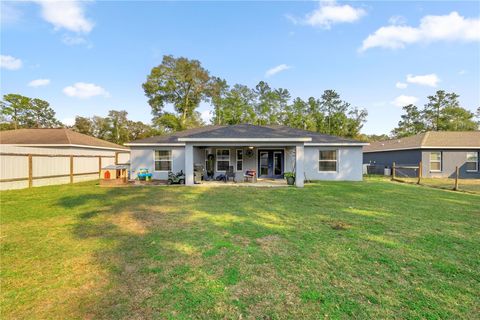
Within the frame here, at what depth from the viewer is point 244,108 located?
3650 centimetres

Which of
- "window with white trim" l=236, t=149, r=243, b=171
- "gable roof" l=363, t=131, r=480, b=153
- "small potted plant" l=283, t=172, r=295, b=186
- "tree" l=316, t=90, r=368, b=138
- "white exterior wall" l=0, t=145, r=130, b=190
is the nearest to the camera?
"white exterior wall" l=0, t=145, r=130, b=190

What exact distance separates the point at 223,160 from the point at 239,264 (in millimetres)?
12483

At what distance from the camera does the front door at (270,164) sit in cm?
1594

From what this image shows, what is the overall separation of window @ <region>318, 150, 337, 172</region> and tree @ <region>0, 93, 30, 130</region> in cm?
5167

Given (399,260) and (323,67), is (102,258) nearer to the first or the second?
(399,260)

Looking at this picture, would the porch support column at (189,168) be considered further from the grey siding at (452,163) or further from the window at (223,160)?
the grey siding at (452,163)

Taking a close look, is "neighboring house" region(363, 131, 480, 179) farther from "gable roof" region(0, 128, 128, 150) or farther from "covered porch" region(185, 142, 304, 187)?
"gable roof" region(0, 128, 128, 150)

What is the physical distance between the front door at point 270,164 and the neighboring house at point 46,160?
40.7 feet

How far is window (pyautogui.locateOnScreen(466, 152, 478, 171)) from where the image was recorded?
18703mm

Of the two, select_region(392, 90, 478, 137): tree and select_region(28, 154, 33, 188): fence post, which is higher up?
select_region(392, 90, 478, 137): tree

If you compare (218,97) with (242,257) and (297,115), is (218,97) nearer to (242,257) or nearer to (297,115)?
(297,115)

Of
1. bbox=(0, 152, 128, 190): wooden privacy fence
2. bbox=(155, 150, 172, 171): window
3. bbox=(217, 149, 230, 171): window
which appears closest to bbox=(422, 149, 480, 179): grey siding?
bbox=(217, 149, 230, 171): window

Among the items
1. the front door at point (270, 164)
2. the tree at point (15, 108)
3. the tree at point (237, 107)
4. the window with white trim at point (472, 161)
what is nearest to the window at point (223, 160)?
the front door at point (270, 164)

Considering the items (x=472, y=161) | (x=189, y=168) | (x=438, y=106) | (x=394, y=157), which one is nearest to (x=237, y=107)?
(x=394, y=157)
